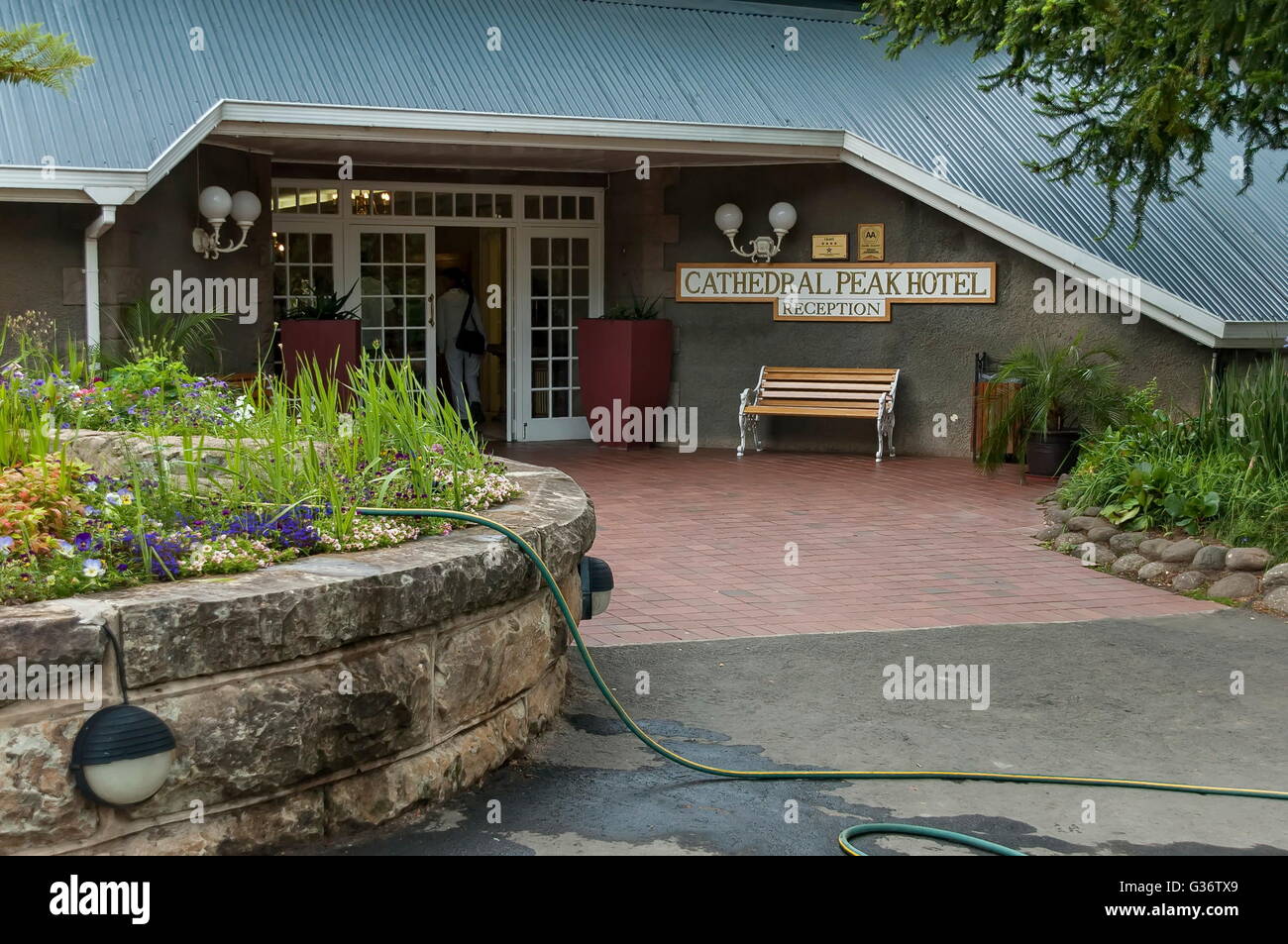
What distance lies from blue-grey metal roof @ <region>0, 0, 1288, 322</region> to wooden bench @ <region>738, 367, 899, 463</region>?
201cm

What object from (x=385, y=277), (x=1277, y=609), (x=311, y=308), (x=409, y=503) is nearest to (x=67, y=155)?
(x=311, y=308)

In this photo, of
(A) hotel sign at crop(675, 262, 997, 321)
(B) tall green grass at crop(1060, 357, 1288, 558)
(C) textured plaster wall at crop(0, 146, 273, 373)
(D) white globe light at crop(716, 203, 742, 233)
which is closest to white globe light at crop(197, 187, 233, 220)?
(C) textured plaster wall at crop(0, 146, 273, 373)

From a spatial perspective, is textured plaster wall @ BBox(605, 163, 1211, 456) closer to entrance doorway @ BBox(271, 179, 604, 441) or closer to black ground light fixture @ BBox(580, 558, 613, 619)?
entrance doorway @ BBox(271, 179, 604, 441)

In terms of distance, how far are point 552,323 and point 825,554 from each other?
23.2ft

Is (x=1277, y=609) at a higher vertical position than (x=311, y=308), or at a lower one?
lower

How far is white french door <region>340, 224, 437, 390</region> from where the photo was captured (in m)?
14.6

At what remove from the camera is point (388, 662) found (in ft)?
A: 14.2

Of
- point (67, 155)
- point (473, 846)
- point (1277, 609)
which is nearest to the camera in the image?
point (473, 846)

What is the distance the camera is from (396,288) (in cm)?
1484

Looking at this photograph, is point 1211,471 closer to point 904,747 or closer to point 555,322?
point 904,747

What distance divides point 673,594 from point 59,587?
4220 mm
